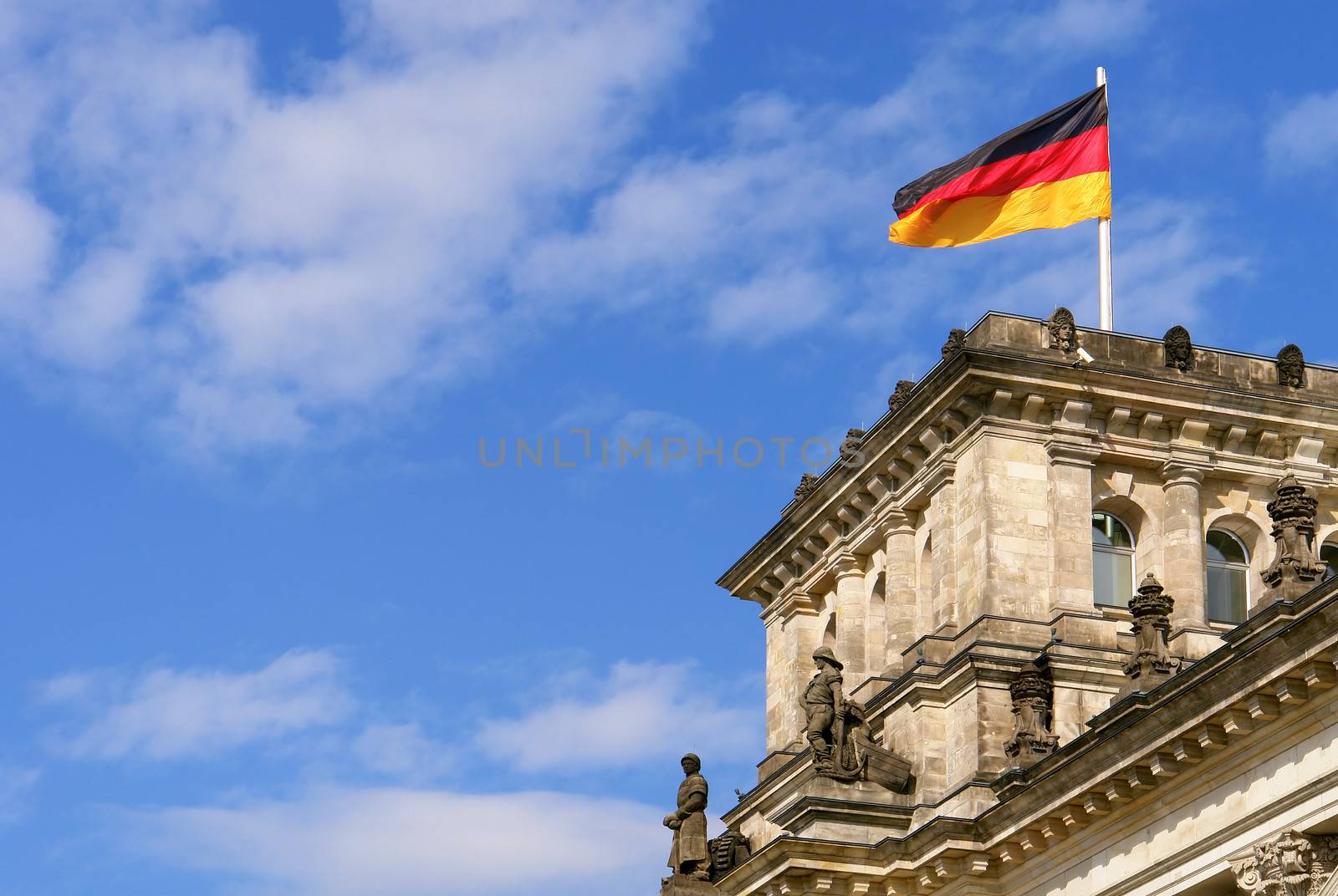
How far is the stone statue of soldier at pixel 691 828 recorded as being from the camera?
42.9m

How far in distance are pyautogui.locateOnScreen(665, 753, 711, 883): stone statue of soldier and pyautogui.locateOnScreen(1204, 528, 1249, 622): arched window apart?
384 inches

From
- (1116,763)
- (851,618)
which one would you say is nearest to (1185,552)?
(851,618)

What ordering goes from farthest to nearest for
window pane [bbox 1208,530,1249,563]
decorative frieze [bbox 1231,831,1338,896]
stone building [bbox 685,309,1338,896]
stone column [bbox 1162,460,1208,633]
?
window pane [bbox 1208,530,1249,563] → stone column [bbox 1162,460,1208,633] → stone building [bbox 685,309,1338,896] → decorative frieze [bbox 1231,831,1338,896]

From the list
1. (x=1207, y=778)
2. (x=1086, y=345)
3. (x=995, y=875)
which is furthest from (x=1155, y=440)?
(x=1207, y=778)

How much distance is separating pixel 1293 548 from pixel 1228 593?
8.77 metres

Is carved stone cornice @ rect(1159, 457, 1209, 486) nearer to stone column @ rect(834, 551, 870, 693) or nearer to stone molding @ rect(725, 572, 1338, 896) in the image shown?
stone column @ rect(834, 551, 870, 693)

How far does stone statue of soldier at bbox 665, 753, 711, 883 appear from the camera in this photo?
141ft

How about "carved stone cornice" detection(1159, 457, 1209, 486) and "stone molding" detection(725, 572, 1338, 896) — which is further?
"carved stone cornice" detection(1159, 457, 1209, 486)

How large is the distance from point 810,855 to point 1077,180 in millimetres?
14617

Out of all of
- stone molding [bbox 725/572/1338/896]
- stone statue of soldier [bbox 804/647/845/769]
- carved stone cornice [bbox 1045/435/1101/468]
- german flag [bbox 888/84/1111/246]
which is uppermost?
german flag [bbox 888/84/1111/246]

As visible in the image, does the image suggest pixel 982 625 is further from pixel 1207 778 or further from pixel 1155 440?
pixel 1207 778

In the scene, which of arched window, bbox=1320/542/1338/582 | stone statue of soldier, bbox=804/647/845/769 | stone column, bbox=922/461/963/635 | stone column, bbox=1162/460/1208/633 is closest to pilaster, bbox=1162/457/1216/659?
stone column, bbox=1162/460/1208/633

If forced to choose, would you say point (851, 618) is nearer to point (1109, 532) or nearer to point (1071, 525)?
point (1109, 532)

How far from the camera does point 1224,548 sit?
44.2 meters
